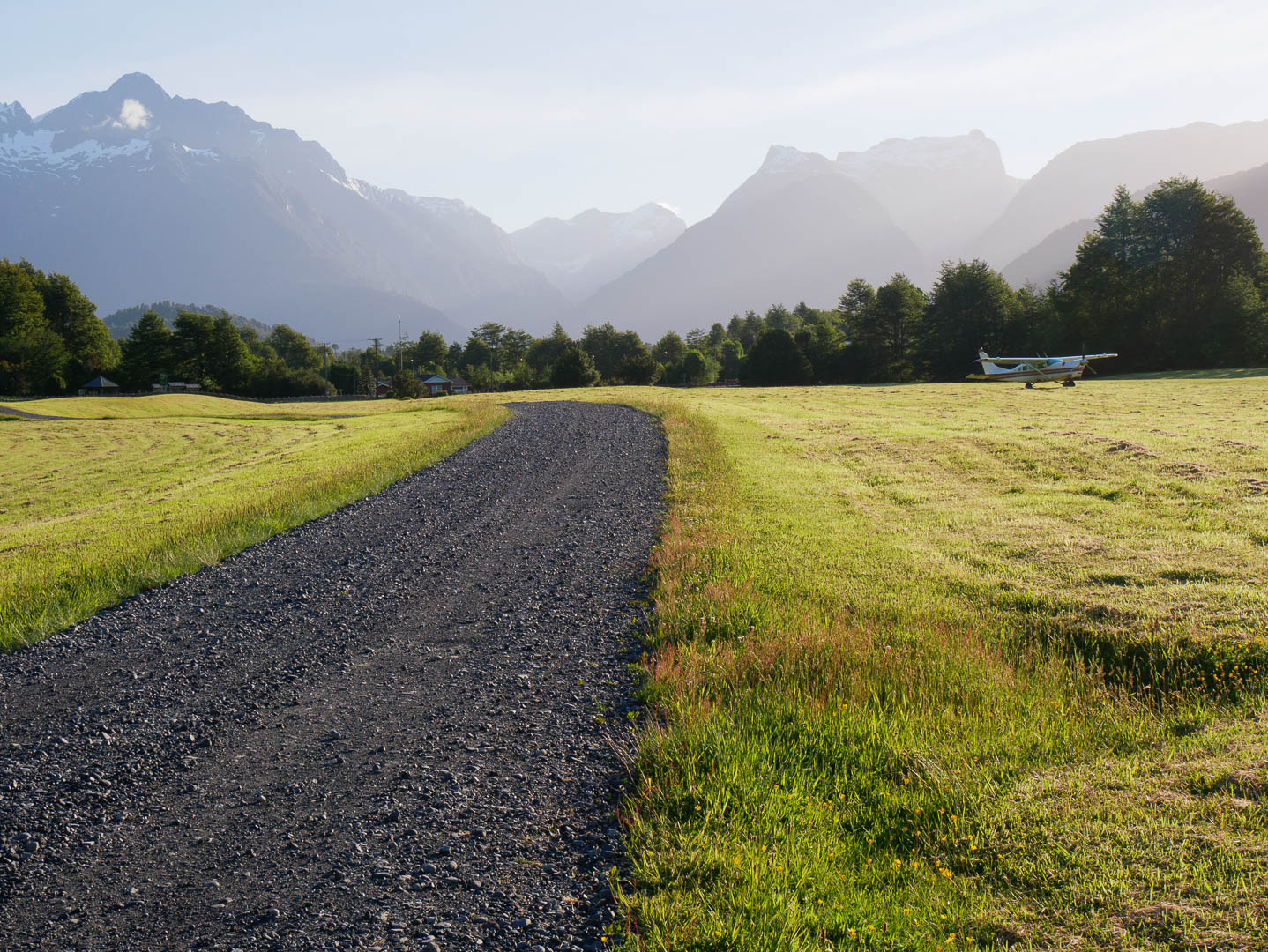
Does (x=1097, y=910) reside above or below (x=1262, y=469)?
below

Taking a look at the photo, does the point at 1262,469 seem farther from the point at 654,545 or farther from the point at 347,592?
the point at 347,592

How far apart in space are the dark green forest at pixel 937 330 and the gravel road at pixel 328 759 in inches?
3468

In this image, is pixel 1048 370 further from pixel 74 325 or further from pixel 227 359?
pixel 74 325

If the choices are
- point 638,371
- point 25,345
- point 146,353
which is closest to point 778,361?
point 638,371

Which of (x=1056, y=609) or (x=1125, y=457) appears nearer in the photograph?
(x=1056, y=609)

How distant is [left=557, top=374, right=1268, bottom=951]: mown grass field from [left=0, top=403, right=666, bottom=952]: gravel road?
Result: 0.79 m

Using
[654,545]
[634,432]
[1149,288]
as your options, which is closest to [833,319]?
[1149,288]

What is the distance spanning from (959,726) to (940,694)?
0.66 meters

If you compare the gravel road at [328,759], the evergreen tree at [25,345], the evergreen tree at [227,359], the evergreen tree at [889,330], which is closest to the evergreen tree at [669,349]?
the evergreen tree at [889,330]

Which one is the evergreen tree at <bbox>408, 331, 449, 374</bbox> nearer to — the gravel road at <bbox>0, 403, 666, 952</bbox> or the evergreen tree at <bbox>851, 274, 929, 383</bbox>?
the evergreen tree at <bbox>851, 274, 929, 383</bbox>

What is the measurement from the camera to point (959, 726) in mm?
6148

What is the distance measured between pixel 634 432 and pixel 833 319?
13764 centimetres

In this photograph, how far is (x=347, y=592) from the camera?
421 inches

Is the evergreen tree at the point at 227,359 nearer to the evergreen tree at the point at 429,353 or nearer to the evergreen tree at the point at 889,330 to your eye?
the evergreen tree at the point at 429,353
